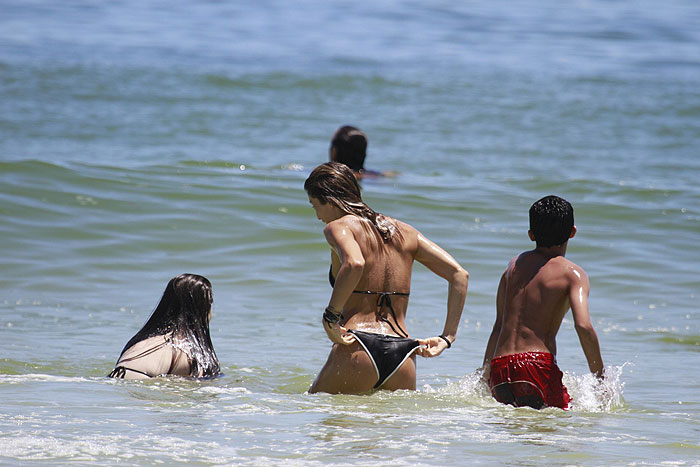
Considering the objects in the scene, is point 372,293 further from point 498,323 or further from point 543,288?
point 543,288

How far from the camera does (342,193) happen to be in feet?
15.6

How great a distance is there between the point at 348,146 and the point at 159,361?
12.3 feet

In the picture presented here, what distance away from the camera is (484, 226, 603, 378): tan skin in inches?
180

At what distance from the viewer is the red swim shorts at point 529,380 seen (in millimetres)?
4621

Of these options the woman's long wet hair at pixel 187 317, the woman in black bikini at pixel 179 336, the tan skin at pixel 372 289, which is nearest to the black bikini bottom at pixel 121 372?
the woman in black bikini at pixel 179 336

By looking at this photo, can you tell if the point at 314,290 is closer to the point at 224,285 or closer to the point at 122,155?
the point at 224,285

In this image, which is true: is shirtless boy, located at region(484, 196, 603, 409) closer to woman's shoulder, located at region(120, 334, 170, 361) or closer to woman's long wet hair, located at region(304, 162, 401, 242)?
woman's long wet hair, located at region(304, 162, 401, 242)

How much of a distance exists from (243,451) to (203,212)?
7.47 m

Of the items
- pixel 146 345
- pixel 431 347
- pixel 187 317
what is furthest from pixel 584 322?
pixel 146 345

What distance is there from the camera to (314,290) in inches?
342

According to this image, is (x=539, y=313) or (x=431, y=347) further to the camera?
(x=431, y=347)

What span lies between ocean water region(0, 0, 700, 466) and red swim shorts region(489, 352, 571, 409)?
9cm

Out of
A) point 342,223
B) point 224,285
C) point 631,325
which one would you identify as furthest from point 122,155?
point 342,223

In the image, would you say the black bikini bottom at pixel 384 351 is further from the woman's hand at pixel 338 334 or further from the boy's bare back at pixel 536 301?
the boy's bare back at pixel 536 301
